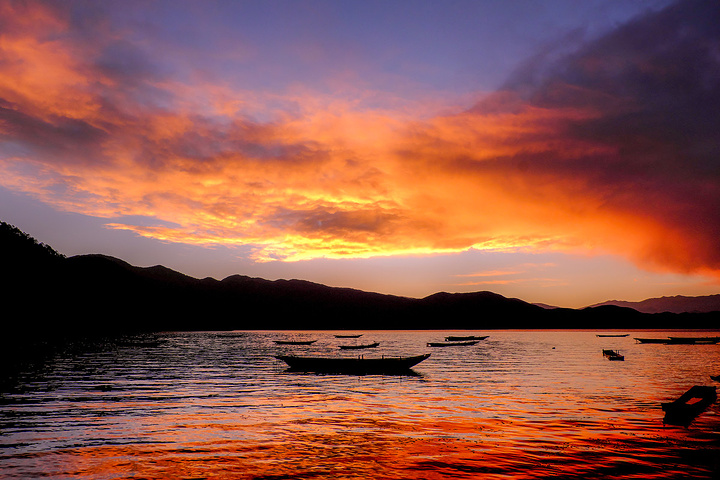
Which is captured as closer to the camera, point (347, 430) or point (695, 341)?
point (347, 430)

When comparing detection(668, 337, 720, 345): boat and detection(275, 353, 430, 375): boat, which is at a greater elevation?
detection(275, 353, 430, 375): boat

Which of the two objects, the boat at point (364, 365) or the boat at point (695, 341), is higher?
the boat at point (364, 365)

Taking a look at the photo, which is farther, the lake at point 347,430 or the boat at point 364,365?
the boat at point 364,365

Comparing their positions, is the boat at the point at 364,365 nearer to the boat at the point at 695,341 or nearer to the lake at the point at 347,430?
the lake at the point at 347,430

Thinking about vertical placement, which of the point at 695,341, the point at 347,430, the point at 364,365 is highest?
the point at 347,430

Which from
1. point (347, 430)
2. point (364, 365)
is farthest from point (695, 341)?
point (347, 430)

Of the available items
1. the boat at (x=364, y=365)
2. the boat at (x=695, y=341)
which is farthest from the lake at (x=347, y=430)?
the boat at (x=695, y=341)

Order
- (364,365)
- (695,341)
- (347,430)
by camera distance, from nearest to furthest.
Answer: (347,430), (364,365), (695,341)

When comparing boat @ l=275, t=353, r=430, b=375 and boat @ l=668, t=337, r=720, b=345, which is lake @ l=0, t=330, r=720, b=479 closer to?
boat @ l=275, t=353, r=430, b=375

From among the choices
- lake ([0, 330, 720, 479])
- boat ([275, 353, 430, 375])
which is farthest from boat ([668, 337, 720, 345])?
boat ([275, 353, 430, 375])

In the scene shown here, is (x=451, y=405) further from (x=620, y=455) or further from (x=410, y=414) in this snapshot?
(x=620, y=455)

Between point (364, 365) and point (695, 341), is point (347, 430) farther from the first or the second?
point (695, 341)

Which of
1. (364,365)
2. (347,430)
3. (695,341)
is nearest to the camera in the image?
(347,430)

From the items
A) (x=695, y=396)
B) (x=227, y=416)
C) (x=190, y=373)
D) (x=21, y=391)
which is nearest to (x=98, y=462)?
(x=227, y=416)
